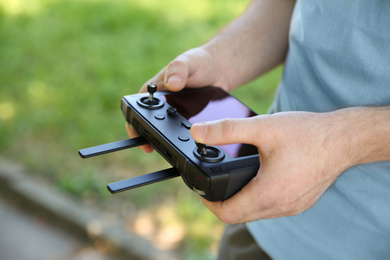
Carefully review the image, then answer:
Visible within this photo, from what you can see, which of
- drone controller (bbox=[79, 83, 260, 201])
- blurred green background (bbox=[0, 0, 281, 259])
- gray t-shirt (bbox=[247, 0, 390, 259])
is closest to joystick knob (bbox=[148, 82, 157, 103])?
drone controller (bbox=[79, 83, 260, 201])

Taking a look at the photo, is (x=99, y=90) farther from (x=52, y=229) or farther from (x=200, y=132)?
(x=200, y=132)

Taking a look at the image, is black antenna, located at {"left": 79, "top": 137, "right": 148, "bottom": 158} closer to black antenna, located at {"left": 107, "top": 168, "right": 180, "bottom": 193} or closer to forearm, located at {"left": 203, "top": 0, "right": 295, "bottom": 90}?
black antenna, located at {"left": 107, "top": 168, "right": 180, "bottom": 193}

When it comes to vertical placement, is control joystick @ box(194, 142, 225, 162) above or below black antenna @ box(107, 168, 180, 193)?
above

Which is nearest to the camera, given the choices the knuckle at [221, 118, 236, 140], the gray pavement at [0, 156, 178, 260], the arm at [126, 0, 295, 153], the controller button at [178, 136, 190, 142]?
the knuckle at [221, 118, 236, 140]

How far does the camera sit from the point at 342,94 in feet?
3.07

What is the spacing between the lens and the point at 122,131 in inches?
105

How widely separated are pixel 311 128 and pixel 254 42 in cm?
47

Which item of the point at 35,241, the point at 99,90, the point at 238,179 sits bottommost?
the point at 35,241

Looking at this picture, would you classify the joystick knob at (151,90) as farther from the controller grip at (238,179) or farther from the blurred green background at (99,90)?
the blurred green background at (99,90)

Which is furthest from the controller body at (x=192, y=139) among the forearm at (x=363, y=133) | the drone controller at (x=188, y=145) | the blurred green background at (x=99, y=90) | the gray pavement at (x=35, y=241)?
the gray pavement at (x=35, y=241)

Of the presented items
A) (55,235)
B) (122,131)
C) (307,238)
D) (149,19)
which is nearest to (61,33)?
(149,19)

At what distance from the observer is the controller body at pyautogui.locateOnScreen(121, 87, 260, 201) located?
2.63 ft

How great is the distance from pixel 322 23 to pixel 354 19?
8cm

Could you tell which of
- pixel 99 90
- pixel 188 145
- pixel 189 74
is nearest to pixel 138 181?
pixel 188 145
